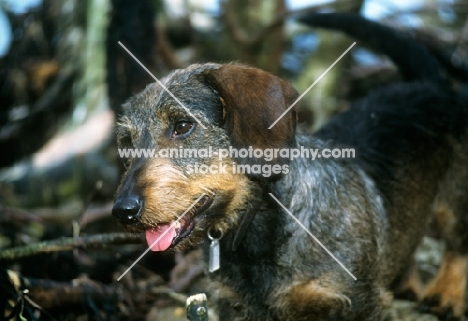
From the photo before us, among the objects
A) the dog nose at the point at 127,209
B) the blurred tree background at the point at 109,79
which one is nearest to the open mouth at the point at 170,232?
the dog nose at the point at 127,209

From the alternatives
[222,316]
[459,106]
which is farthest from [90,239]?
[459,106]

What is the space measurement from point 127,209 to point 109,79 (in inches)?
114

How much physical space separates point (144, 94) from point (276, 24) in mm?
4189

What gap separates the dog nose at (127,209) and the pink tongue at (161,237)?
8.7 inches

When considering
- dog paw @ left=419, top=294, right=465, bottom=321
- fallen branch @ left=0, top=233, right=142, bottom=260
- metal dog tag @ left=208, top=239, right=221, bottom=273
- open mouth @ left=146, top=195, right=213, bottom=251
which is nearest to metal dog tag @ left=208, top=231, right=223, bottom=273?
metal dog tag @ left=208, top=239, right=221, bottom=273

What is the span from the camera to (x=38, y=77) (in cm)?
834

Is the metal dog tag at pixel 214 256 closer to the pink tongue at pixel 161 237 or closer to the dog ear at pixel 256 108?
the pink tongue at pixel 161 237

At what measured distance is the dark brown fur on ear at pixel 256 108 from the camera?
309 centimetres

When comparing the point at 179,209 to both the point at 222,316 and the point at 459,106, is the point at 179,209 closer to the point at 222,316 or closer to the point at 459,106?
the point at 222,316

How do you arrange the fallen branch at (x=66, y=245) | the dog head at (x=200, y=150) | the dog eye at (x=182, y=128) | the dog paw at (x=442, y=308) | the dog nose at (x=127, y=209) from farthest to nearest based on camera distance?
the dog paw at (x=442, y=308) → the fallen branch at (x=66, y=245) → the dog eye at (x=182, y=128) → the dog head at (x=200, y=150) → the dog nose at (x=127, y=209)

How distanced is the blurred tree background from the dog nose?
1553mm

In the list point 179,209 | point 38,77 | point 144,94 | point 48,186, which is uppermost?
point 144,94

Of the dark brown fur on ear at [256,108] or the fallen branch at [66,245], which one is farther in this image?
the fallen branch at [66,245]

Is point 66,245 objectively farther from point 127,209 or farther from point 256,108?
point 256,108
